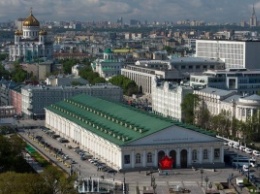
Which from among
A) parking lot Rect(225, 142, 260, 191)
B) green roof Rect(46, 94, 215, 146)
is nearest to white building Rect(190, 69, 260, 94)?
green roof Rect(46, 94, 215, 146)

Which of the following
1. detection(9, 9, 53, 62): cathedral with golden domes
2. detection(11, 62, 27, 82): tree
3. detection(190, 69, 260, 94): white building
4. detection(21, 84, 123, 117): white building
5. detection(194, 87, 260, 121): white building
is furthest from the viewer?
detection(9, 9, 53, 62): cathedral with golden domes

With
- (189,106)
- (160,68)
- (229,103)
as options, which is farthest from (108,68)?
(229,103)

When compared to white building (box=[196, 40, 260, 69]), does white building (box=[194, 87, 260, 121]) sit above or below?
below

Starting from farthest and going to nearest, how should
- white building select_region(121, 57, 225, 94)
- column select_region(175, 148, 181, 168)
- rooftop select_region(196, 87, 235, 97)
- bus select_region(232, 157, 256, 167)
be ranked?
white building select_region(121, 57, 225, 94), rooftop select_region(196, 87, 235, 97), bus select_region(232, 157, 256, 167), column select_region(175, 148, 181, 168)

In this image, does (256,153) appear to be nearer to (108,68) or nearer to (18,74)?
(108,68)

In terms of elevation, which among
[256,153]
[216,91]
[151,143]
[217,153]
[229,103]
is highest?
[216,91]

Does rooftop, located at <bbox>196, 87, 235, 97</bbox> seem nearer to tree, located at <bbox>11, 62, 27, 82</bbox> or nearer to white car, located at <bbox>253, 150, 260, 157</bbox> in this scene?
white car, located at <bbox>253, 150, 260, 157</bbox>

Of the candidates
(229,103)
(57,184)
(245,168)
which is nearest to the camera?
(57,184)

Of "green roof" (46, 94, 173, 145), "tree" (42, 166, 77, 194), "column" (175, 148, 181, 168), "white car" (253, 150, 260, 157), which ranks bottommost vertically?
"white car" (253, 150, 260, 157)
